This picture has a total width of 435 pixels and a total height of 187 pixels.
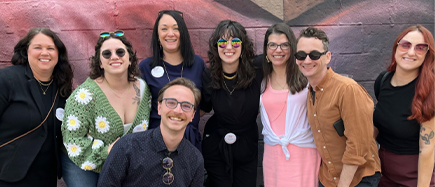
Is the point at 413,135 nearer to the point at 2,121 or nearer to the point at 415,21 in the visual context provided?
the point at 415,21

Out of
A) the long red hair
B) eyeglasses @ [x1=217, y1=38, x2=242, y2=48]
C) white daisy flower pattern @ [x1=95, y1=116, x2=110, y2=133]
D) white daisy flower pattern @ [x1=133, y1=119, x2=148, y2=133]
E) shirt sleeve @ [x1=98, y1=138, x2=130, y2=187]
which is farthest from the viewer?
eyeglasses @ [x1=217, y1=38, x2=242, y2=48]

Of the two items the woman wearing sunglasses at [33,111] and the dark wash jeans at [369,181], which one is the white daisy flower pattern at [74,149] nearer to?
the woman wearing sunglasses at [33,111]

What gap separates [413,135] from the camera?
2584mm

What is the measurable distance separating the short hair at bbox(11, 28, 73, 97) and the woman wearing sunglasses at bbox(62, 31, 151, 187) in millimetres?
332

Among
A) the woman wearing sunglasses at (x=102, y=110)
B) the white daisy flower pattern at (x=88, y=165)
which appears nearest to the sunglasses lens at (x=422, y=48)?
the woman wearing sunglasses at (x=102, y=110)

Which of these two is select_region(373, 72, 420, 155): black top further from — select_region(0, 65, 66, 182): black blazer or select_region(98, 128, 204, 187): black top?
select_region(0, 65, 66, 182): black blazer

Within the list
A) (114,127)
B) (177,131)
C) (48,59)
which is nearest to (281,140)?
(177,131)

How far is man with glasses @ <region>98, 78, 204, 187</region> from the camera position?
2.28 m

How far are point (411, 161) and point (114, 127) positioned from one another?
7.46 ft

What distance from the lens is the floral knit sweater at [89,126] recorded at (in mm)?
2525

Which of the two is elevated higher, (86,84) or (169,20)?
(169,20)

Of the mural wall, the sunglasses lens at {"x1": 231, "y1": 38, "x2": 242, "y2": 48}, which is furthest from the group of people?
the mural wall

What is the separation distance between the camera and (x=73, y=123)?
Result: 2.52 meters

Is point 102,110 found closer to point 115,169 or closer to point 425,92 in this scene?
point 115,169
